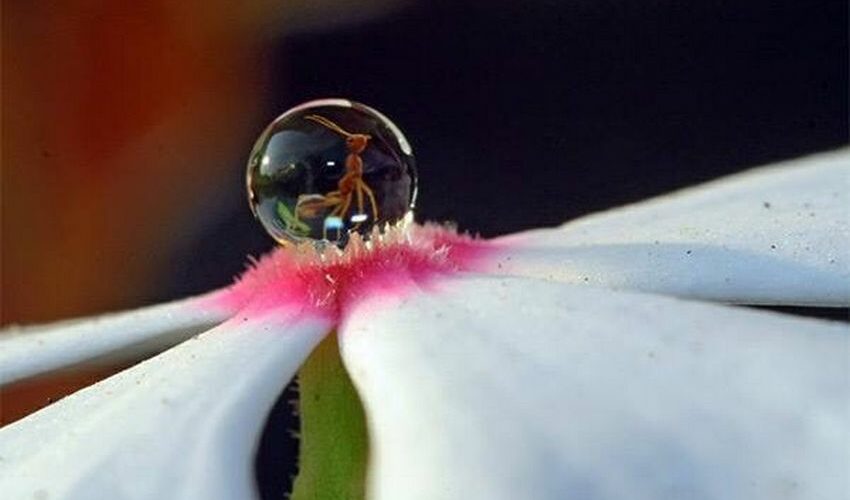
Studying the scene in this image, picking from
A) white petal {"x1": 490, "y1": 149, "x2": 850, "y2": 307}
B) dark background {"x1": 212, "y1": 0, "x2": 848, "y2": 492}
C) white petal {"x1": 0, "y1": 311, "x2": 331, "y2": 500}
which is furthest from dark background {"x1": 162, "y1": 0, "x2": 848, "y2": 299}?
white petal {"x1": 0, "y1": 311, "x2": 331, "y2": 500}

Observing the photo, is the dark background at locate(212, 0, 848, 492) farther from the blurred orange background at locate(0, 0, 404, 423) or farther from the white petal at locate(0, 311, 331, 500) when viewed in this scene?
the white petal at locate(0, 311, 331, 500)

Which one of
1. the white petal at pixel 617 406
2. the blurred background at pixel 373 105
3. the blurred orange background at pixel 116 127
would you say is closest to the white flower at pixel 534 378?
the white petal at pixel 617 406

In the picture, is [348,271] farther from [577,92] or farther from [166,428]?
[577,92]

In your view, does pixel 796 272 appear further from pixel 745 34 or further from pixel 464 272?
pixel 745 34

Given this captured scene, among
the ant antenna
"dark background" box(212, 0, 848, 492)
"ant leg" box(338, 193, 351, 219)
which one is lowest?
"dark background" box(212, 0, 848, 492)

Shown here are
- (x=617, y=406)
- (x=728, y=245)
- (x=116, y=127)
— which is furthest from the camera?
(x=116, y=127)

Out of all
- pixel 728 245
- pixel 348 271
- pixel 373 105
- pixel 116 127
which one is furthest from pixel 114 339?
pixel 116 127
